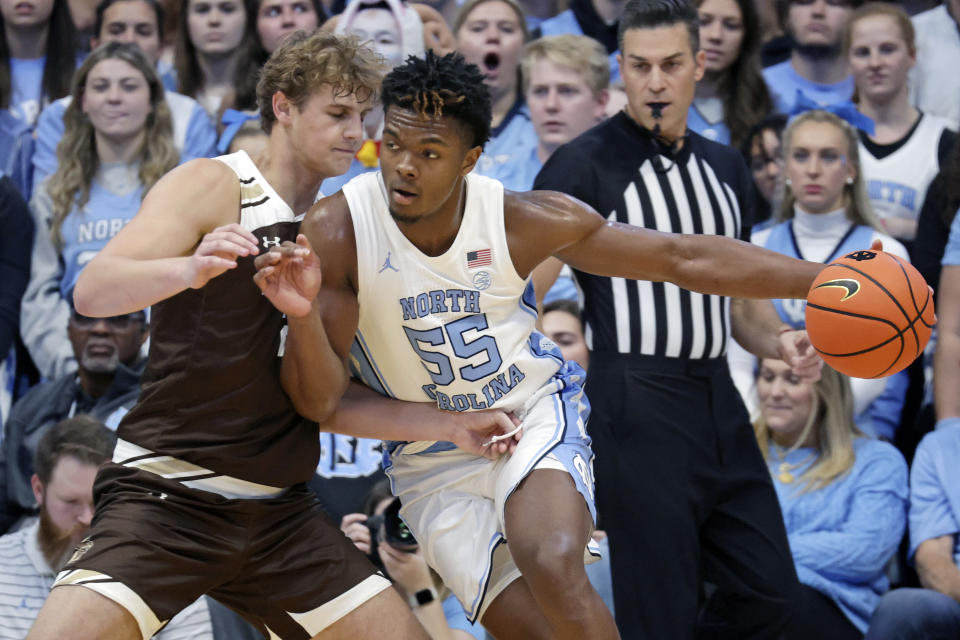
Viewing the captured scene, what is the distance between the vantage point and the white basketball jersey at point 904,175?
6.67 metres

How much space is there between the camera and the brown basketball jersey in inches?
145

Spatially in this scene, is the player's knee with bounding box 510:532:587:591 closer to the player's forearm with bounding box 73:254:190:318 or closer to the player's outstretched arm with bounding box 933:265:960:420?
the player's forearm with bounding box 73:254:190:318

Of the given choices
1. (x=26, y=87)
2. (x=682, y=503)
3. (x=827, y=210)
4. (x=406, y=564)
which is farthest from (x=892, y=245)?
(x=26, y=87)

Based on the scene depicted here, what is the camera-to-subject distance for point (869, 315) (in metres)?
3.63

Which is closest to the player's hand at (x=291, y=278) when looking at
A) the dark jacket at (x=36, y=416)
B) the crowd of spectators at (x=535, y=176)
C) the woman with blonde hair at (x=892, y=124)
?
the crowd of spectators at (x=535, y=176)

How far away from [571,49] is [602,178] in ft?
7.36

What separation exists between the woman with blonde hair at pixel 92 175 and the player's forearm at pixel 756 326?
327cm

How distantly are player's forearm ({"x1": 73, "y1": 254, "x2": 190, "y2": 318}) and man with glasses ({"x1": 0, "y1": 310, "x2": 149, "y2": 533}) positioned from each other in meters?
2.57

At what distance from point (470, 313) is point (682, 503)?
127cm

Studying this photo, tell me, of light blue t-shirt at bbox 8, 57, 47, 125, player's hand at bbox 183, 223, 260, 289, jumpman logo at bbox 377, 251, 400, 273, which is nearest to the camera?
player's hand at bbox 183, 223, 260, 289

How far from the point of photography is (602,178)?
4.79 meters

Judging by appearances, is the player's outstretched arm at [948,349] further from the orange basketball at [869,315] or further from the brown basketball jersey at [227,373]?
the brown basketball jersey at [227,373]

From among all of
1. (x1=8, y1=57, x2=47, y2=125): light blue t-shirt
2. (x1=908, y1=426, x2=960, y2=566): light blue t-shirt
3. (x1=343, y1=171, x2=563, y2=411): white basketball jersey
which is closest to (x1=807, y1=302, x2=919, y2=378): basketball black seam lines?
(x1=343, y1=171, x2=563, y2=411): white basketball jersey

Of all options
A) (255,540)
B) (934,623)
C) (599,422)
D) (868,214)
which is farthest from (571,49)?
(255,540)
